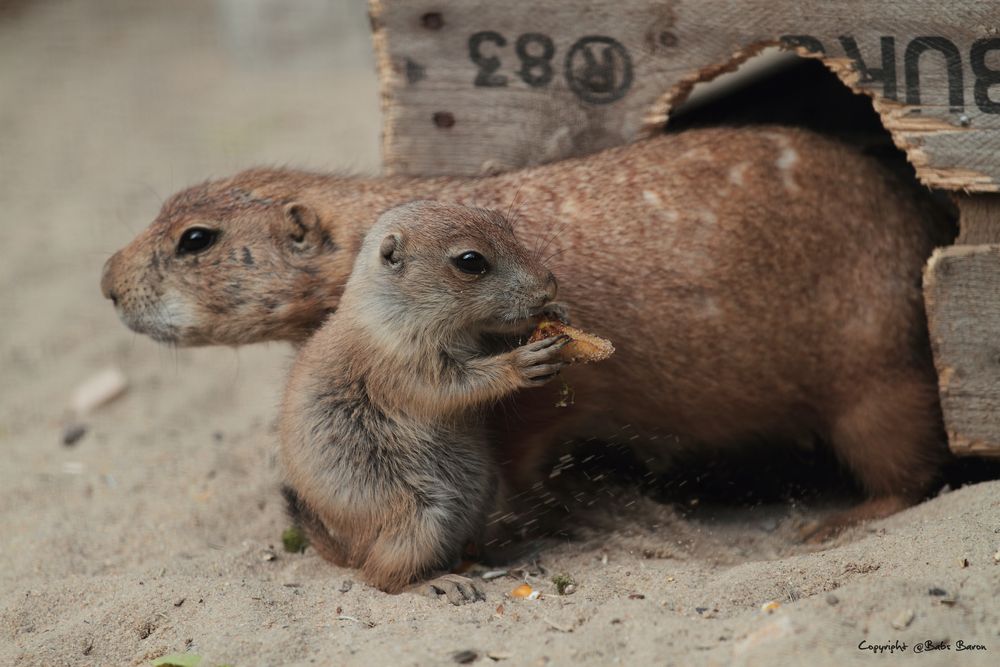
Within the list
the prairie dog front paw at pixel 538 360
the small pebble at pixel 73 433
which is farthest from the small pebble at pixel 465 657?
the small pebble at pixel 73 433

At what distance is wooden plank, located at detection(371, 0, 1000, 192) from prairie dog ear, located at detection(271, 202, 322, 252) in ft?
2.68

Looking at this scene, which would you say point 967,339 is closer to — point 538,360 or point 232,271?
point 538,360

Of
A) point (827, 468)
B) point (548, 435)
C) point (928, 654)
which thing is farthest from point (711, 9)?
point (928, 654)

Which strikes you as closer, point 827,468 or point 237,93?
point 827,468

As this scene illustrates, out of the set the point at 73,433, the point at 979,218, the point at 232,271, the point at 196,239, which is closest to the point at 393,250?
the point at 232,271

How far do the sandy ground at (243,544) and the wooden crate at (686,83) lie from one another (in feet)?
2.45

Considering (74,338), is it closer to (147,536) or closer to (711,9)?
(147,536)

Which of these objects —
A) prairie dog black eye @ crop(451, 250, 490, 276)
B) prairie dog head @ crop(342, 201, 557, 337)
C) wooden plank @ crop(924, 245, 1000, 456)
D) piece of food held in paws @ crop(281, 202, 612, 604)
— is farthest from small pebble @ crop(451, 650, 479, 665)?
wooden plank @ crop(924, 245, 1000, 456)

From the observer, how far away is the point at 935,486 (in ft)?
15.7

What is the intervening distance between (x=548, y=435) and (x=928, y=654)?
6.00 ft

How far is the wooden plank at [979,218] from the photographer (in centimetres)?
423

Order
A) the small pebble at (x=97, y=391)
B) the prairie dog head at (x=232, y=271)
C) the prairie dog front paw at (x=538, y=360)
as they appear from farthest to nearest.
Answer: the small pebble at (x=97, y=391), the prairie dog head at (x=232, y=271), the prairie dog front paw at (x=538, y=360)

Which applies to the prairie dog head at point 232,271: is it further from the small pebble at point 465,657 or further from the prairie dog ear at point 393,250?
the small pebble at point 465,657

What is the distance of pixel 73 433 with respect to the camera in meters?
6.31
